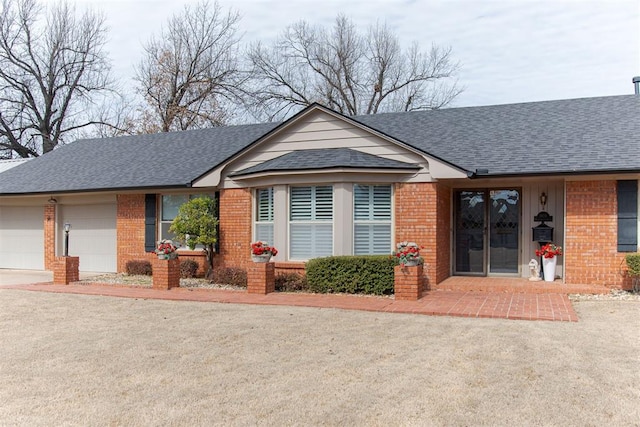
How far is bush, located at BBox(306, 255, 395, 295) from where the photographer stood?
9970 mm

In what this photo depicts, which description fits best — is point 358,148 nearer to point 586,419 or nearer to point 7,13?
point 586,419

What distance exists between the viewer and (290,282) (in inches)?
425

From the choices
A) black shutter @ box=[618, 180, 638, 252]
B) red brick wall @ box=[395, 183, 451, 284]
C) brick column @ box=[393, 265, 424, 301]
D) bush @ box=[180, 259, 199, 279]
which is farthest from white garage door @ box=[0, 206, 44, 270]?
black shutter @ box=[618, 180, 638, 252]

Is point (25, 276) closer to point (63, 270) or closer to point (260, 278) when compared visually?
point (63, 270)

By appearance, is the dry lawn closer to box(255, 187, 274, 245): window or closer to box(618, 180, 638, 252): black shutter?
box(618, 180, 638, 252): black shutter

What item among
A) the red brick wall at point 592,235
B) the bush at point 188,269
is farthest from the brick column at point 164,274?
the red brick wall at point 592,235

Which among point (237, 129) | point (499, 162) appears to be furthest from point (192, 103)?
point (499, 162)

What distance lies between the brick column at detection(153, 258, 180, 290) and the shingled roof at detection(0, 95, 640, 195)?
2567mm

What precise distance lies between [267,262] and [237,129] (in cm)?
822

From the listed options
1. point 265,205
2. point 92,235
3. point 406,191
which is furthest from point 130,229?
point 406,191

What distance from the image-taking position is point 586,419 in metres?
3.96

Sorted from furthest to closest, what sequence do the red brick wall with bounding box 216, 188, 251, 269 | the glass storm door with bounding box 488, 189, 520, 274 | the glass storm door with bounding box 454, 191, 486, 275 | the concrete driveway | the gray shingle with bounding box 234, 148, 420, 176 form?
1. the concrete driveway
2. the glass storm door with bounding box 454, 191, 486, 275
3. the red brick wall with bounding box 216, 188, 251, 269
4. the glass storm door with bounding box 488, 189, 520, 274
5. the gray shingle with bounding box 234, 148, 420, 176

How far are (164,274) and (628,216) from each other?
9.68m

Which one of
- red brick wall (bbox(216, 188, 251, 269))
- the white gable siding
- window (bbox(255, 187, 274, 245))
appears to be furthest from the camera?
red brick wall (bbox(216, 188, 251, 269))
